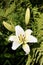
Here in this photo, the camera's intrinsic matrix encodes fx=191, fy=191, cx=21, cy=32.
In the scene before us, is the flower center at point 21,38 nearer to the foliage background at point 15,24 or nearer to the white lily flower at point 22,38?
the white lily flower at point 22,38

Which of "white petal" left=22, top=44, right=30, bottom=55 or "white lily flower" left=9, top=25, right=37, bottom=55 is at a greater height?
"white lily flower" left=9, top=25, right=37, bottom=55

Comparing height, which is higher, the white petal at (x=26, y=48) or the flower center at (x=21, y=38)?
the flower center at (x=21, y=38)

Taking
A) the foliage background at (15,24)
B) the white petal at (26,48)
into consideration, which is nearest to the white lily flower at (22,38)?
the white petal at (26,48)

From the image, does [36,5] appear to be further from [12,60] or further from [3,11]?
[12,60]

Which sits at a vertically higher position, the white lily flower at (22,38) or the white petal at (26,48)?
the white lily flower at (22,38)

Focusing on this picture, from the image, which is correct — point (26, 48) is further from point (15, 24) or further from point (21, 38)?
point (15, 24)

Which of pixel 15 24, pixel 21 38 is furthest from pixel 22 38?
pixel 15 24

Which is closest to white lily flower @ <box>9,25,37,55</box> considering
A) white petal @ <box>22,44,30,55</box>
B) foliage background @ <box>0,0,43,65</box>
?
white petal @ <box>22,44,30,55</box>

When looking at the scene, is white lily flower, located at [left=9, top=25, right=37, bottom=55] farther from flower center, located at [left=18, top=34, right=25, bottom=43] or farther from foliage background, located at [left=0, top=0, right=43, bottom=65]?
foliage background, located at [left=0, top=0, right=43, bottom=65]

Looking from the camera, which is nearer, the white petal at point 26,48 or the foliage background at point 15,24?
the white petal at point 26,48

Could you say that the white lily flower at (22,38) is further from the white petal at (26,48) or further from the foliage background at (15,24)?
the foliage background at (15,24)

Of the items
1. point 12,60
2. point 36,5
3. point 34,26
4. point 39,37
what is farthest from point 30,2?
point 12,60
